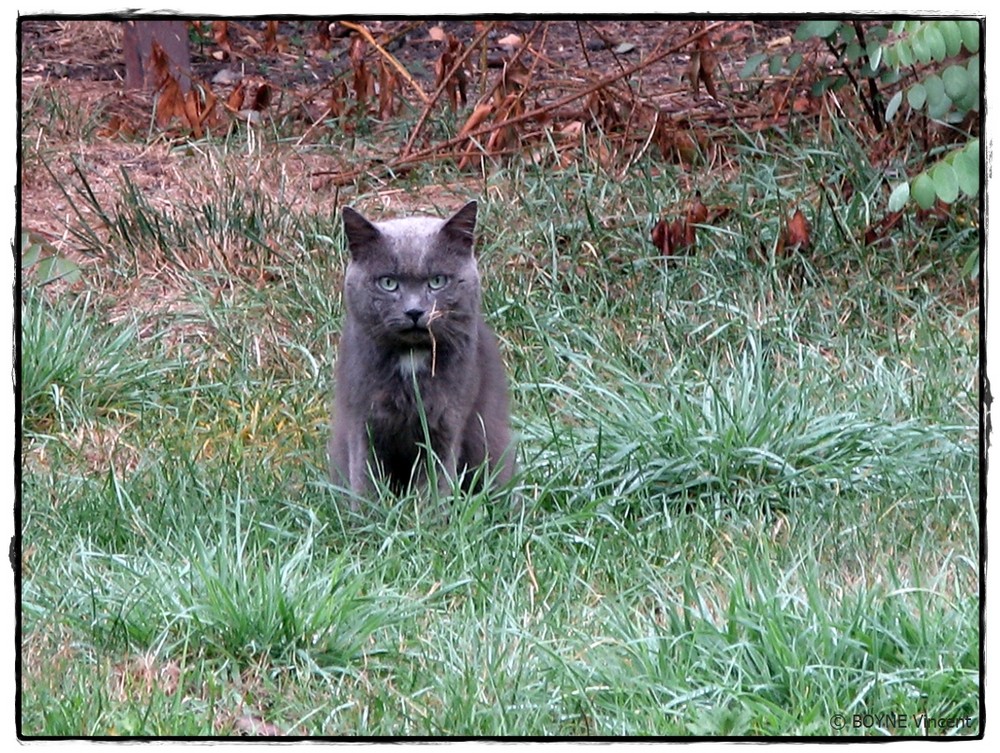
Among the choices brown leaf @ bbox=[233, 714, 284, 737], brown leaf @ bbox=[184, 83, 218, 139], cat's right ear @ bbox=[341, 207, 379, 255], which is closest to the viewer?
brown leaf @ bbox=[233, 714, 284, 737]

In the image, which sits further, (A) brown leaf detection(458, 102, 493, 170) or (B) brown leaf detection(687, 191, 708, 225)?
(A) brown leaf detection(458, 102, 493, 170)

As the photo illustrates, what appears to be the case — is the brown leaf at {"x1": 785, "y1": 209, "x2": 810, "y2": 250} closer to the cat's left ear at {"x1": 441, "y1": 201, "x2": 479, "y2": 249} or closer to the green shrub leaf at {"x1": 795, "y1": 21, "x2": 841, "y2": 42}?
the green shrub leaf at {"x1": 795, "y1": 21, "x2": 841, "y2": 42}

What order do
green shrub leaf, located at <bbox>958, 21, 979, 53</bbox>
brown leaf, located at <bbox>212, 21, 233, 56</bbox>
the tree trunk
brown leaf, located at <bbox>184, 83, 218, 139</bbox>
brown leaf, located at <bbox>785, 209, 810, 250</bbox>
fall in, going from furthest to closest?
brown leaf, located at <bbox>212, 21, 233, 56</bbox> → the tree trunk → brown leaf, located at <bbox>184, 83, 218, 139</bbox> → brown leaf, located at <bbox>785, 209, 810, 250</bbox> → green shrub leaf, located at <bbox>958, 21, 979, 53</bbox>

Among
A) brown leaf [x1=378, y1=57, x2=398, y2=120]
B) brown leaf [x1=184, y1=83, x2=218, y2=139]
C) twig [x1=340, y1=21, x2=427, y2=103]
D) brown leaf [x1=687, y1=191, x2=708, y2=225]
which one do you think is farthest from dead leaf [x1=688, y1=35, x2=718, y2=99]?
brown leaf [x1=184, y1=83, x2=218, y2=139]

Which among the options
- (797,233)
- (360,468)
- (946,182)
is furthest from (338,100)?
(946,182)

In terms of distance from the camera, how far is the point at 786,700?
3287mm

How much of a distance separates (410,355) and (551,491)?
23.3 inches

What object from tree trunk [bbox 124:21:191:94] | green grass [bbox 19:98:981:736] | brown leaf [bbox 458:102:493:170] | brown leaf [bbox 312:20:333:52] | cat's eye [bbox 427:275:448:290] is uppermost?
brown leaf [bbox 312:20:333:52]

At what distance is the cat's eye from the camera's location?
4.41m

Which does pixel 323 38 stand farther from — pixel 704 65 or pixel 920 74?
pixel 920 74

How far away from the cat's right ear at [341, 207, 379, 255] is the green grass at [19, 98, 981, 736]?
76cm

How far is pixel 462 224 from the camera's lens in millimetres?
4484

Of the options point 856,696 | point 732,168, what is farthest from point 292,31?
point 856,696
